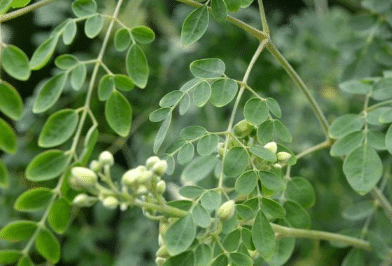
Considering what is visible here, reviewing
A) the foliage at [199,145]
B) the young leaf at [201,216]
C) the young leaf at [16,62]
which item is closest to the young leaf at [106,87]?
the foliage at [199,145]

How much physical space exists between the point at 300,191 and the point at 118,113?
36 cm

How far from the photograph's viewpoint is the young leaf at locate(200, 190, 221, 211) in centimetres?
68

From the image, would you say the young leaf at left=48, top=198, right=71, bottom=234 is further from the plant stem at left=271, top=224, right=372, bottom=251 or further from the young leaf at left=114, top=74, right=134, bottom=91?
the plant stem at left=271, top=224, right=372, bottom=251

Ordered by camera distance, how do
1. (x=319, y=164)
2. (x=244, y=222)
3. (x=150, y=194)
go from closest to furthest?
(x=150, y=194) < (x=244, y=222) < (x=319, y=164)

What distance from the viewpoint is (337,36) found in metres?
1.84

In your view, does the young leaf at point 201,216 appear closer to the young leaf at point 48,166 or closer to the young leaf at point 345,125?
the young leaf at point 48,166

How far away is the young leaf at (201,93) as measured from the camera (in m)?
0.76

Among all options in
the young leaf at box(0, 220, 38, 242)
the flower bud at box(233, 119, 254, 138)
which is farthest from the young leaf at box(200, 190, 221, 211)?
the young leaf at box(0, 220, 38, 242)

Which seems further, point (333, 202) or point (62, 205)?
point (333, 202)

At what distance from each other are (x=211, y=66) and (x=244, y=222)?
0.22 metres

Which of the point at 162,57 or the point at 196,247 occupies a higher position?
the point at 196,247

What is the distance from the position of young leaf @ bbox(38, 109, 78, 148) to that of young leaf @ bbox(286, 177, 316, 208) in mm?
399

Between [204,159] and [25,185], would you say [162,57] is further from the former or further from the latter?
[204,159]

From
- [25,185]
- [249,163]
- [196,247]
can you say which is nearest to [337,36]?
[25,185]
